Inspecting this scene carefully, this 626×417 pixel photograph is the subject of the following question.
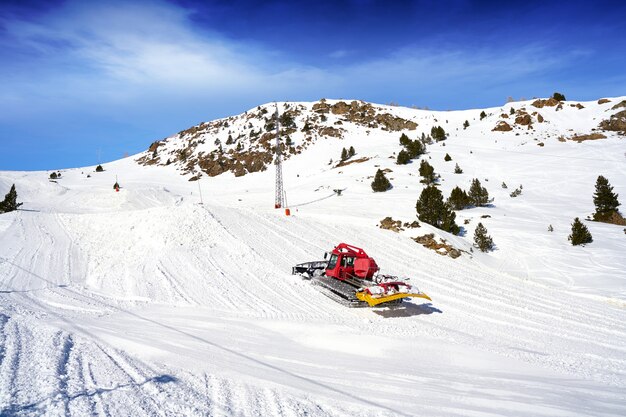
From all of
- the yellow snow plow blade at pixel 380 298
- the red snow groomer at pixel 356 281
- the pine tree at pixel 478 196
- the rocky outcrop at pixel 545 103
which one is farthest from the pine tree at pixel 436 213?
the rocky outcrop at pixel 545 103

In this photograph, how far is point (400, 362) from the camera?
741cm

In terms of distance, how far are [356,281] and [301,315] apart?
299 cm

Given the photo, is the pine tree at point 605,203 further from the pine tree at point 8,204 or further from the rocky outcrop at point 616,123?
the pine tree at point 8,204

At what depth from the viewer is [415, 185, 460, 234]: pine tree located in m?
23.0

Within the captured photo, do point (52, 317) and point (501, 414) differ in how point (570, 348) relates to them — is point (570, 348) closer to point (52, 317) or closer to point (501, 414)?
point (501, 414)

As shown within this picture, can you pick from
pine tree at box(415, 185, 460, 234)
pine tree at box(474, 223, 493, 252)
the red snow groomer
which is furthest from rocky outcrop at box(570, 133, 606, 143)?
the red snow groomer

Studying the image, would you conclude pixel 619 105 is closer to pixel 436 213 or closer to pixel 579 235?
pixel 579 235

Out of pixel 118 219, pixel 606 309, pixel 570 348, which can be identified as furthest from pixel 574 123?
pixel 118 219

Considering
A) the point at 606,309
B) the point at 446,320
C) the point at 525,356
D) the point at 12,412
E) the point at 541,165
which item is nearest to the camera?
the point at 12,412

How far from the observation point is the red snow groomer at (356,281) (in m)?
10.9

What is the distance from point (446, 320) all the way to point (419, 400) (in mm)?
5778

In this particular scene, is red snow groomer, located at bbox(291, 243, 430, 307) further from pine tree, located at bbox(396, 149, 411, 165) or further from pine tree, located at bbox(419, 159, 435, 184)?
pine tree, located at bbox(396, 149, 411, 165)

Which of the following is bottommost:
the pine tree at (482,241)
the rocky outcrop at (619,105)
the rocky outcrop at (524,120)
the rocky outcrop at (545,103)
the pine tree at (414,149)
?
the pine tree at (482,241)

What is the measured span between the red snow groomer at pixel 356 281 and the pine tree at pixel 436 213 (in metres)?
11.4
